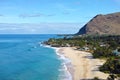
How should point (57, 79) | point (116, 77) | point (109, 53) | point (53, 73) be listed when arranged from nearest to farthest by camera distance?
point (116, 77)
point (57, 79)
point (53, 73)
point (109, 53)

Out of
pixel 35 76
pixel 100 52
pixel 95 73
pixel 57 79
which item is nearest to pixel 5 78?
pixel 35 76

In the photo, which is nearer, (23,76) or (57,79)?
(57,79)

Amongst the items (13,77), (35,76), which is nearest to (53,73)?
(35,76)

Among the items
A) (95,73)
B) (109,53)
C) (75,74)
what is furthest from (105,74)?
(109,53)

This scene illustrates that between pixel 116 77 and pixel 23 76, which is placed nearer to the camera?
pixel 116 77

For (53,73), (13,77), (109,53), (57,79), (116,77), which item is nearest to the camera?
(116,77)

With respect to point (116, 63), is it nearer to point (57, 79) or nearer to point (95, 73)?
point (95, 73)

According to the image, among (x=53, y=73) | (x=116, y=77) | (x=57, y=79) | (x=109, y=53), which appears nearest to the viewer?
(x=116, y=77)

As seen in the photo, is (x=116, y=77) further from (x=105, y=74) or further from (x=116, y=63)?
(x=116, y=63)

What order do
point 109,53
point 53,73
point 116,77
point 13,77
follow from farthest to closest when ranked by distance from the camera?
point 109,53
point 53,73
point 13,77
point 116,77
